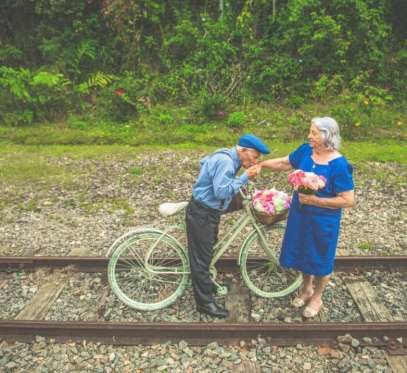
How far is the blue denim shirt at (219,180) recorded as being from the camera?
15.0ft

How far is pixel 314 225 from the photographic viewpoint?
4734 millimetres

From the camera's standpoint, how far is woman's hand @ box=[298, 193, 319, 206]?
4551 mm

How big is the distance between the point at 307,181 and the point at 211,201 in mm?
1038

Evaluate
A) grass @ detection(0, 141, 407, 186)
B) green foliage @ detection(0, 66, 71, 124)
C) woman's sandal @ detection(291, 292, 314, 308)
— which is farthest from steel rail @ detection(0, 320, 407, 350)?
green foliage @ detection(0, 66, 71, 124)

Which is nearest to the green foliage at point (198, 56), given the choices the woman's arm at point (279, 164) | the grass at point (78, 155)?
the grass at point (78, 155)

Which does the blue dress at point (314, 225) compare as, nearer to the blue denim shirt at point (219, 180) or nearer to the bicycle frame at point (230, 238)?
the bicycle frame at point (230, 238)

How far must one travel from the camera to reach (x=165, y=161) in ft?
33.7

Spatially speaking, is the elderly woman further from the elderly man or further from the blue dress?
the elderly man

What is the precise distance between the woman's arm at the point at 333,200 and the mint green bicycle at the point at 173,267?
31.2 inches

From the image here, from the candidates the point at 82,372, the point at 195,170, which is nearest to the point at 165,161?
the point at 195,170

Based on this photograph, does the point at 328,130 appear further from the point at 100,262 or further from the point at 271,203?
the point at 100,262

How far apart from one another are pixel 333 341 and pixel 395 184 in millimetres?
5006

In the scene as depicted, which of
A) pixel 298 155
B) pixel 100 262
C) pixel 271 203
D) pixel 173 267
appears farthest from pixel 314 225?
pixel 100 262

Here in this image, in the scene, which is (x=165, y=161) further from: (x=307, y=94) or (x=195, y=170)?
(x=307, y=94)
